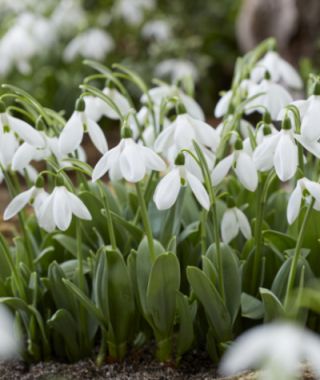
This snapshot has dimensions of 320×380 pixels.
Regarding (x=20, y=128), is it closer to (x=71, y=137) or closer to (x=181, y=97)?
(x=71, y=137)

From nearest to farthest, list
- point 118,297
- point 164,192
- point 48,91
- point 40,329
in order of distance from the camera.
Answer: point 164,192 → point 118,297 → point 40,329 → point 48,91

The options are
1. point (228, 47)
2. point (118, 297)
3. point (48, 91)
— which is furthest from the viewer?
point (228, 47)

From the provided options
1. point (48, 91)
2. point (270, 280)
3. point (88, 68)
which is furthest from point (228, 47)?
point (270, 280)

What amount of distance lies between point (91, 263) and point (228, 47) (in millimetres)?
3995

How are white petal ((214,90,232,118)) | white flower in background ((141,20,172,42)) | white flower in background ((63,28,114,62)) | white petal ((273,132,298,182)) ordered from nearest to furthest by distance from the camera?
white petal ((273,132,298,182)) < white petal ((214,90,232,118)) < white flower in background ((63,28,114,62)) < white flower in background ((141,20,172,42))

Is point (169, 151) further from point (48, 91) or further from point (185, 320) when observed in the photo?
point (48, 91)

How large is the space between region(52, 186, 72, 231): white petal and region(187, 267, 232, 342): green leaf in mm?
307

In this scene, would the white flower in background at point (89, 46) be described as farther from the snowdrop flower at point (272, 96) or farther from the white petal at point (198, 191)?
the white petal at point (198, 191)

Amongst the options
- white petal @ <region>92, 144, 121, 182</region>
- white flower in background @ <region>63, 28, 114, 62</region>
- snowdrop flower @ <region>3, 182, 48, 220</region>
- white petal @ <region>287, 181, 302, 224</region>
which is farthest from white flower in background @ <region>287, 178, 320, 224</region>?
white flower in background @ <region>63, 28, 114, 62</region>

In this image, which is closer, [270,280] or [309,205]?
[309,205]

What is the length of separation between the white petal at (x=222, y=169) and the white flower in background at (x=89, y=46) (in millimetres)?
3594

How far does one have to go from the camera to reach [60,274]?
6.79 feet

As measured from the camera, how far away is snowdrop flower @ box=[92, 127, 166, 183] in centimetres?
174

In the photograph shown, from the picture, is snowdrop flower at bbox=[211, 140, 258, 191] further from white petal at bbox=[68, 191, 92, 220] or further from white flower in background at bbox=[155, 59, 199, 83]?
white flower in background at bbox=[155, 59, 199, 83]
